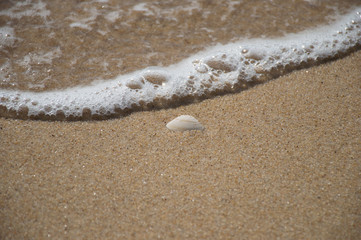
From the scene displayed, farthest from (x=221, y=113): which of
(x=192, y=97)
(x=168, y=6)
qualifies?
(x=168, y=6)

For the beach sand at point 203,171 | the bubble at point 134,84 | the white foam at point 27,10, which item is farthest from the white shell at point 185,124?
the white foam at point 27,10

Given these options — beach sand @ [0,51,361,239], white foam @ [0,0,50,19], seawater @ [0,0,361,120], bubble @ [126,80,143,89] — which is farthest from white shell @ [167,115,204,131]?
white foam @ [0,0,50,19]

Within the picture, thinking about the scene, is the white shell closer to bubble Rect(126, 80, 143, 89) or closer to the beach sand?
the beach sand

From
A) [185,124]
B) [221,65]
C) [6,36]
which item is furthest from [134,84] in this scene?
[6,36]

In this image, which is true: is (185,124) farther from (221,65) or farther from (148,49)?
(148,49)

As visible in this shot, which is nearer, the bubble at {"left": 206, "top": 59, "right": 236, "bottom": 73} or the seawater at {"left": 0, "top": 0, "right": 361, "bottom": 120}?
the seawater at {"left": 0, "top": 0, "right": 361, "bottom": 120}

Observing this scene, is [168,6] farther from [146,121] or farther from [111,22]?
[146,121]

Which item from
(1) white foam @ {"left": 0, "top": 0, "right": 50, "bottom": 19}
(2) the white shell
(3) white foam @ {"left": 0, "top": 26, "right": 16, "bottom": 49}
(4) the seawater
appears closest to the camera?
(2) the white shell

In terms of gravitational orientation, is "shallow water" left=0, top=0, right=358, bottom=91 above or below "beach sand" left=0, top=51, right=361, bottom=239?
above
